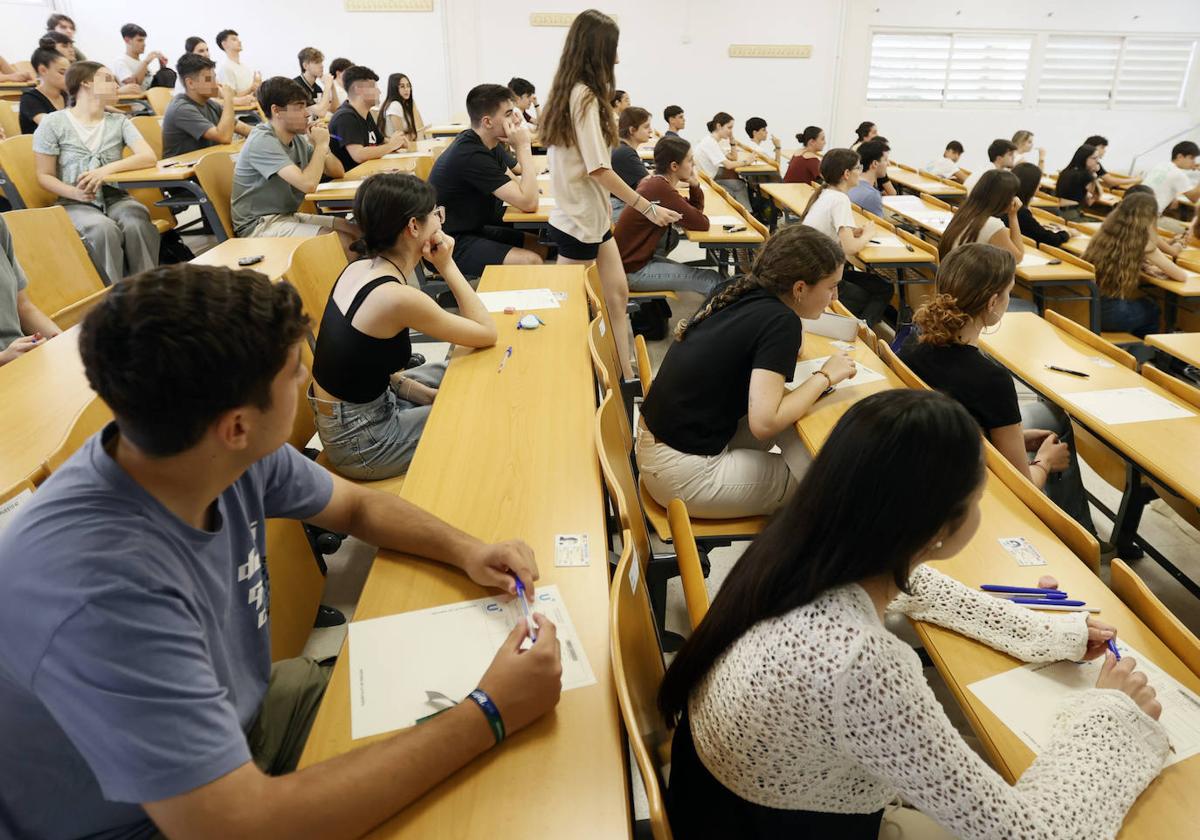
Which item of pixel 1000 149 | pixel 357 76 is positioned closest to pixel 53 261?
pixel 357 76

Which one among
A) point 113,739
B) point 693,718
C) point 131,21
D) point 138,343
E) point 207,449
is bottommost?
point 693,718

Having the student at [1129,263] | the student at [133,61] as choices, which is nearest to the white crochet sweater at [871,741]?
the student at [1129,263]

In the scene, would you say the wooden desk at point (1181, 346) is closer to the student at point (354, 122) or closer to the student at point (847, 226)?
the student at point (847, 226)

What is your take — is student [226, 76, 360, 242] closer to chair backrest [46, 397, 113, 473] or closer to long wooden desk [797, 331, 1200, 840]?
chair backrest [46, 397, 113, 473]

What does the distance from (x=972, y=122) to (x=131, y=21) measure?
1185 cm

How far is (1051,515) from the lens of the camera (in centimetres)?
156

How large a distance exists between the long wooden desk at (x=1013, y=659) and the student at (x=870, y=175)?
3.62 meters

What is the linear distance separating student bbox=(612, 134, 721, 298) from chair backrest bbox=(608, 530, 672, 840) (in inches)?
113

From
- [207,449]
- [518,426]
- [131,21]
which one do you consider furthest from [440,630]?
[131,21]

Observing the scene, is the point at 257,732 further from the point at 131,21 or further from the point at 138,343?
the point at 131,21

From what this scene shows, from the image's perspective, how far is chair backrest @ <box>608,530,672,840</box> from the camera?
87 centimetres

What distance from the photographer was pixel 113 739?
2.26 feet

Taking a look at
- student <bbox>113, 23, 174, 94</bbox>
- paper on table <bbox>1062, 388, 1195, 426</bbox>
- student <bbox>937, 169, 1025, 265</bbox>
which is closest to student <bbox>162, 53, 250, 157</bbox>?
student <bbox>113, 23, 174, 94</bbox>

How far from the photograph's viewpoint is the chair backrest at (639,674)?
2.84 feet
